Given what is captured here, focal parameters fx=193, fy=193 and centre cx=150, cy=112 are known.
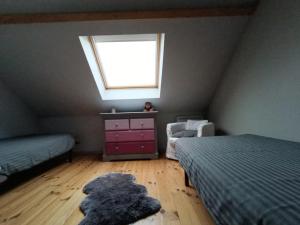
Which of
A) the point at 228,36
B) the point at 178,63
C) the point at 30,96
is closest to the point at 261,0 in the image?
A: the point at 228,36

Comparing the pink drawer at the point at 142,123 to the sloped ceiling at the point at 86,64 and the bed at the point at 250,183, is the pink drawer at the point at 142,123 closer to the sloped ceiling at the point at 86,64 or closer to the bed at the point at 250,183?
the sloped ceiling at the point at 86,64

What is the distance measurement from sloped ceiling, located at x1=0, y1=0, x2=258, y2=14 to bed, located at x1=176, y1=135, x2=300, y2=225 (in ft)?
5.75

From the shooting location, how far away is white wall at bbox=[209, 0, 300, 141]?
181cm

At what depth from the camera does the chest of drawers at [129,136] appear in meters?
3.66

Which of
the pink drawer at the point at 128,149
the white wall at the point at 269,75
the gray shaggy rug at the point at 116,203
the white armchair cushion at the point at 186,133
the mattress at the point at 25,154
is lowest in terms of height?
the gray shaggy rug at the point at 116,203

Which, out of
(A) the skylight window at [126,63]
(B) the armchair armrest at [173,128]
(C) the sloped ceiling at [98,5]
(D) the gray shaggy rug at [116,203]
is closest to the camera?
(D) the gray shaggy rug at [116,203]

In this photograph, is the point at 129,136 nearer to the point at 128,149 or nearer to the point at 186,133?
the point at 128,149

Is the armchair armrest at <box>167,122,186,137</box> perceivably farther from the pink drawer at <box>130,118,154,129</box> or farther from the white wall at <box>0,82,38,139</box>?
the white wall at <box>0,82,38,139</box>

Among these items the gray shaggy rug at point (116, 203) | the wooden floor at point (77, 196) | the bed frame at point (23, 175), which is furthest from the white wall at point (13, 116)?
the gray shaggy rug at point (116, 203)

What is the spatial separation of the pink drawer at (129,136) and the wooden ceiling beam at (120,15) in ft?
6.64

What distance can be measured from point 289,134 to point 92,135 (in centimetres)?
357

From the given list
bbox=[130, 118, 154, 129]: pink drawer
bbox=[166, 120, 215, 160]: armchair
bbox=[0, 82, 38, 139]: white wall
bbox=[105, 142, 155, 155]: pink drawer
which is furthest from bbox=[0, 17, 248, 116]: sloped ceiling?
bbox=[105, 142, 155, 155]: pink drawer

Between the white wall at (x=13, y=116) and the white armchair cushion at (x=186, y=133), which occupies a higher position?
the white wall at (x=13, y=116)

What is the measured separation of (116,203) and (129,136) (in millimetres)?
1923
